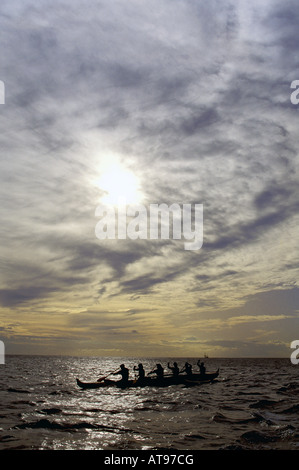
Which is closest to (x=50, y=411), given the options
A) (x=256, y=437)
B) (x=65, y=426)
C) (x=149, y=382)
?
(x=65, y=426)

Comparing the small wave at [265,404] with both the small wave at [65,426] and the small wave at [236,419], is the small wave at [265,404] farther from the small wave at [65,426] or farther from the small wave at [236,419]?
the small wave at [65,426]

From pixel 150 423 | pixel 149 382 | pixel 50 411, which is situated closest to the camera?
pixel 150 423

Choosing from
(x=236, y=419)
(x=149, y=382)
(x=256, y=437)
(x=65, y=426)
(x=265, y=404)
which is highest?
(x=256, y=437)

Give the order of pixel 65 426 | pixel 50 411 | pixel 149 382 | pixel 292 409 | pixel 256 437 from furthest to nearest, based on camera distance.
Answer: pixel 149 382 → pixel 292 409 → pixel 50 411 → pixel 65 426 → pixel 256 437

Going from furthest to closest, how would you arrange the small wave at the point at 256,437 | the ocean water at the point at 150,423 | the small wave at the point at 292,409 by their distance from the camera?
the small wave at the point at 292,409
the small wave at the point at 256,437
the ocean water at the point at 150,423

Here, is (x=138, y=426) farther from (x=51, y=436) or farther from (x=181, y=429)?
(x=51, y=436)

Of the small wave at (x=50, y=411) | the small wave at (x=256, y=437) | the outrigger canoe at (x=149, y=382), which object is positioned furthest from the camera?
the outrigger canoe at (x=149, y=382)

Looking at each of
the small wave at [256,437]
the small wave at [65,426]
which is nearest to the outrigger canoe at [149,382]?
the small wave at [65,426]

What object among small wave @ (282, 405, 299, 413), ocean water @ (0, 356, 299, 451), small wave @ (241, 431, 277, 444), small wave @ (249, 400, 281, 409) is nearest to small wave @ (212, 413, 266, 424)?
ocean water @ (0, 356, 299, 451)

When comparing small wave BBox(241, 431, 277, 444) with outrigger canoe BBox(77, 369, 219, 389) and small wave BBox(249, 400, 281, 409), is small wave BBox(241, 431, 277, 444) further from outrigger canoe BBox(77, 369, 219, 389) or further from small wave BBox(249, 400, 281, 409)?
outrigger canoe BBox(77, 369, 219, 389)

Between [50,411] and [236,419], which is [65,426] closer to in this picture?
[50,411]

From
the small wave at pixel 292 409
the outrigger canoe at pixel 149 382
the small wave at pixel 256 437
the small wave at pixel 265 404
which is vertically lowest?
the outrigger canoe at pixel 149 382
